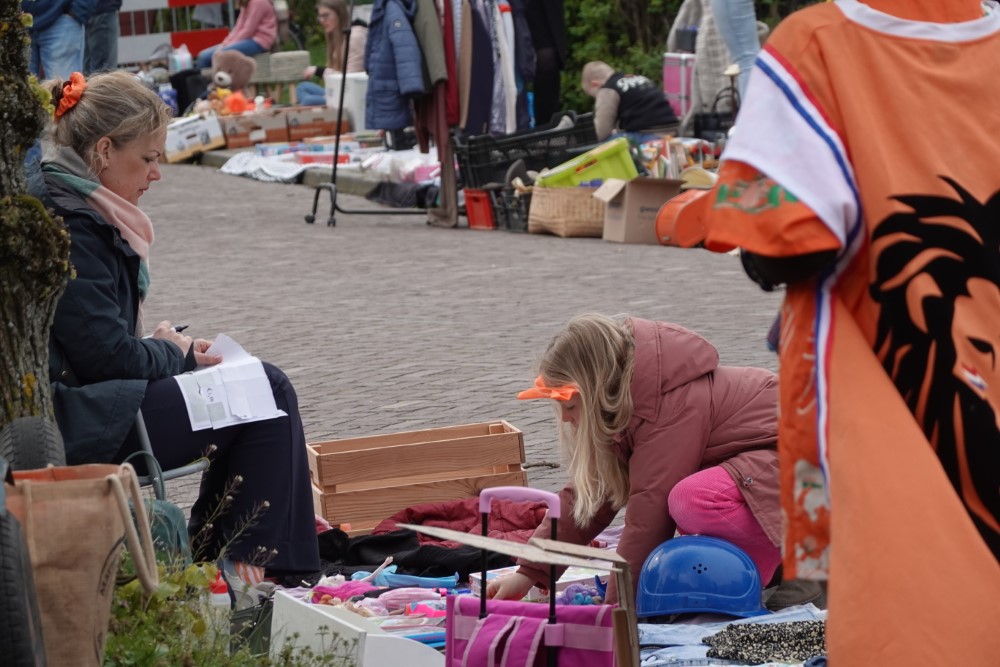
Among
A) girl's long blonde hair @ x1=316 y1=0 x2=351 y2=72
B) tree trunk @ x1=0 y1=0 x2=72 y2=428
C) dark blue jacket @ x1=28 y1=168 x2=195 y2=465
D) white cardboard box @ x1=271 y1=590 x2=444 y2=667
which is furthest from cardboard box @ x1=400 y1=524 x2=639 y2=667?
girl's long blonde hair @ x1=316 y1=0 x2=351 y2=72

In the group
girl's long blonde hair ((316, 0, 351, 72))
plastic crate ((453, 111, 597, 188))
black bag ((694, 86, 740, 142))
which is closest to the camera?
plastic crate ((453, 111, 597, 188))

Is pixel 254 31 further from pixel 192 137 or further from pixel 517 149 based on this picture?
pixel 517 149

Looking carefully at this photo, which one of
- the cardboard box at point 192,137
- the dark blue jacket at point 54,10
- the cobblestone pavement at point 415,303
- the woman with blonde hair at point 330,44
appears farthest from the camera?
the woman with blonde hair at point 330,44

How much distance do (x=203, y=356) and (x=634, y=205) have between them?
7.71m

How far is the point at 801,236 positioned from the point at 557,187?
1030cm

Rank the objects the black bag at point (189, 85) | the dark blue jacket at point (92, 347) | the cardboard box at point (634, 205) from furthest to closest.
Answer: the black bag at point (189, 85), the cardboard box at point (634, 205), the dark blue jacket at point (92, 347)

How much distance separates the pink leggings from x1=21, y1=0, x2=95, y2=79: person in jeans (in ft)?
23.8

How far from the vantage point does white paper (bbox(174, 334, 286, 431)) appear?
446 centimetres

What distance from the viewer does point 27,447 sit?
3.16 meters

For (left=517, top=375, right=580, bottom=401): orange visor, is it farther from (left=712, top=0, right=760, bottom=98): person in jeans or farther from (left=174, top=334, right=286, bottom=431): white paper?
(left=712, top=0, right=760, bottom=98): person in jeans

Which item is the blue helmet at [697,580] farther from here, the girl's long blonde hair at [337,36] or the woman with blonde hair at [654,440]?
the girl's long blonde hair at [337,36]

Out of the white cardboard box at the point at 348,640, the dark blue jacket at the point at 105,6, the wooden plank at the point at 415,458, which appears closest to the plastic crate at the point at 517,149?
the dark blue jacket at the point at 105,6

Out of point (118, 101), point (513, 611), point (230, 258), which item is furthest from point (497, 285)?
point (513, 611)

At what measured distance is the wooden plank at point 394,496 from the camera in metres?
5.48
